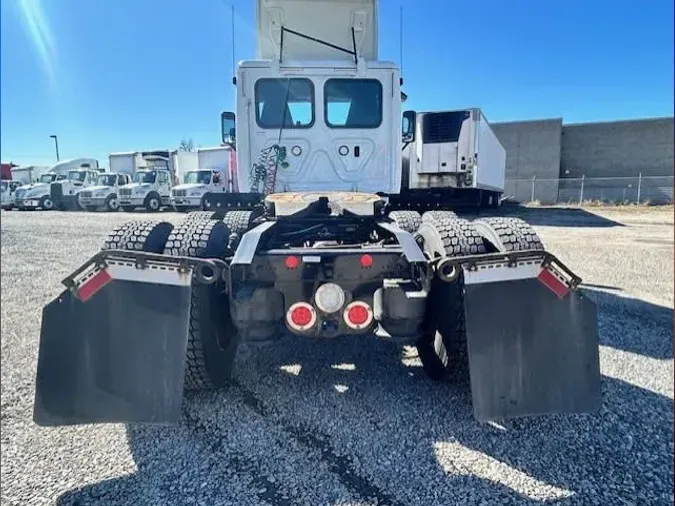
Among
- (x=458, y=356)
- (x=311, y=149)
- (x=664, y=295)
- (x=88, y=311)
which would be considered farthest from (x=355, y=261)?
(x=664, y=295)

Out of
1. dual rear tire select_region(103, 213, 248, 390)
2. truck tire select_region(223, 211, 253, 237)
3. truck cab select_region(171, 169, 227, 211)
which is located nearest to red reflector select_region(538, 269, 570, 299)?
dual rear tire select_region(103, 213, 248, 390)

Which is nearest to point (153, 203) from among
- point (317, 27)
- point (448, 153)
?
point (448, 153)

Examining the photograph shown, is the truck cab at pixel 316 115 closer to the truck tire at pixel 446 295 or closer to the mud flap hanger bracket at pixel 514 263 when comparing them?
the truck tire at pixel 446 295

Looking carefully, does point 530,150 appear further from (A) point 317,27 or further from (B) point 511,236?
(B) point 511,236

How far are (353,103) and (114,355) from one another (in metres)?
3.79

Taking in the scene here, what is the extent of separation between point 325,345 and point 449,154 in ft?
41.8

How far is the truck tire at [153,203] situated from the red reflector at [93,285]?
76.8ft

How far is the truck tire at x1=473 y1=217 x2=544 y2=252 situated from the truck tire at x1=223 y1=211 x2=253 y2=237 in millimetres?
2065

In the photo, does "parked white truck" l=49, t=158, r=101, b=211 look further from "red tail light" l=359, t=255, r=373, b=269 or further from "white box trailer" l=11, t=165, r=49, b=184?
"red tail light" l=359, t=255, r=373, b=269

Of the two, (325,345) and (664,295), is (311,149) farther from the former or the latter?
(664,295)

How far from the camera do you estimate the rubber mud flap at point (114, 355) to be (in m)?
2.35

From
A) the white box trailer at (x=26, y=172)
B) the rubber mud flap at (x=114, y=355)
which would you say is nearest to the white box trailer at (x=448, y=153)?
the rubber mud flap at (x=114, y=355)

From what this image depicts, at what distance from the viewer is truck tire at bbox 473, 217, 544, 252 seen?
2.59 meters

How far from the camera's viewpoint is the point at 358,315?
2.56m
